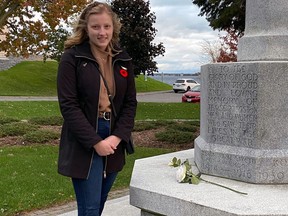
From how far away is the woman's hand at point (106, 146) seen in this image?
3178 millimetres

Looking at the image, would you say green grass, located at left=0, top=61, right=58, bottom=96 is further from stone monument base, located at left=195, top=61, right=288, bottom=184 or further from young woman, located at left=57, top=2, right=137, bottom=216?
young woman, located at left=57, top=2, right=137, bottom=216

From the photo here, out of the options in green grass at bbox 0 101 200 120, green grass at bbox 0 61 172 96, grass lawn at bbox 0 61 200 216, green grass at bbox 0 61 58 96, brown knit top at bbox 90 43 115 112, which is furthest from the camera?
green grass at bbox 0 61 58 96

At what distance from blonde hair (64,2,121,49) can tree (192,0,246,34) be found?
1037cm

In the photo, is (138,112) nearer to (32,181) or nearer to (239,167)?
(32,181)

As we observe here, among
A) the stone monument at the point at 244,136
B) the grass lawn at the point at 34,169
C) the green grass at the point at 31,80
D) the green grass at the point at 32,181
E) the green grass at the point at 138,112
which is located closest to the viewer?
Result: the stone monument at the point at 244,136

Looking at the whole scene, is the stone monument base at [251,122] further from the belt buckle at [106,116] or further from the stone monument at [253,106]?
the belt buckle at [106,116]

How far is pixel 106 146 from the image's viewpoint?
10.5 feet

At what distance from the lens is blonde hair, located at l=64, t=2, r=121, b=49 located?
3.30 m

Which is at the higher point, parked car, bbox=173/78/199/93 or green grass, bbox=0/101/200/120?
green grass, bbox=0/101/200/120

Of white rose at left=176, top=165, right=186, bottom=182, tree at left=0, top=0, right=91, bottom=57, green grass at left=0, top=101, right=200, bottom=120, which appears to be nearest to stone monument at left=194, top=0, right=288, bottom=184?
white rose at left=176, top=165, right=186, bottom=182

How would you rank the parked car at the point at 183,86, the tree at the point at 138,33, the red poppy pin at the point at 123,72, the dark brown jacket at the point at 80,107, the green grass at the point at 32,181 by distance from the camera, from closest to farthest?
the dark brown jacket at the point at 80,107 → the red poppy pin at the point at 123,72 → the green grass at the point at 32,181 → the tree at the point at 138,33 → the parked car at the point at 183,86

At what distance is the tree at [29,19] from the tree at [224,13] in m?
4.00

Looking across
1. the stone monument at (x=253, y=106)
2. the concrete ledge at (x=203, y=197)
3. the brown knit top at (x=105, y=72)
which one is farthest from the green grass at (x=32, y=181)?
the brown knit top at (x=105, y=72)

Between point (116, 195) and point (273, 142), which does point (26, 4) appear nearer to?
point (116, 195)
